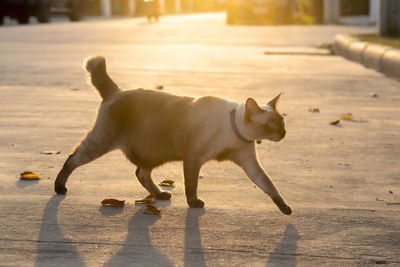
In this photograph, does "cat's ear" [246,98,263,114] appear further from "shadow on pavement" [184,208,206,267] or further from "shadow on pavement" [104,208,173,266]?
"shadow on pavement" [104,208,173,266]

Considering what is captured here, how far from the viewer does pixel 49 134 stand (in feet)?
22.7

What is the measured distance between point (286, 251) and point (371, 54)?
10924 millimetres

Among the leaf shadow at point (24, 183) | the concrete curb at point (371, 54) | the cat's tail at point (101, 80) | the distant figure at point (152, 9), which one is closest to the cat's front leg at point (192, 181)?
the cat's tail at point (101, 80)

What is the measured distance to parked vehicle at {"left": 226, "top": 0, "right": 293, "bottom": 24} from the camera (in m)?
33.2

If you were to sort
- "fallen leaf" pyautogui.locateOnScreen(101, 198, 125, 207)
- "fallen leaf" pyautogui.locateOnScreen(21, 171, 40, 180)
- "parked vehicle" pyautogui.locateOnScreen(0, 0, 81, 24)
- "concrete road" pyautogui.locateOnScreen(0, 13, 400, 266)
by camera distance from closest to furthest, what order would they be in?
"concrete road" pyautogui.locateOnScreen(0, 13, 400, 266) → "fallen leaf" pyautogui.locateOnScreen(101, 198, 125, 207) → "fallen leaf" pyautogui.locateOnScreen(21, 171, 40, 180) → "parked vehicle" pyautogui.locateOnScreen(0, 0, 81, 24)

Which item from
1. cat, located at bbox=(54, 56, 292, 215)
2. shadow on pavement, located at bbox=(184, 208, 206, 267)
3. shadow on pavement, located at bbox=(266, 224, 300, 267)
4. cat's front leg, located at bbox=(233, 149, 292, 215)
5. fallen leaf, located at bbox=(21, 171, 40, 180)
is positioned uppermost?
cat, located at bbox=(54, 56, 292, 215)

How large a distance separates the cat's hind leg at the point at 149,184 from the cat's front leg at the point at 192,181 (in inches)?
11.8

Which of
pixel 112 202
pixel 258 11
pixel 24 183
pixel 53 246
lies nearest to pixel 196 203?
pixel 112 202

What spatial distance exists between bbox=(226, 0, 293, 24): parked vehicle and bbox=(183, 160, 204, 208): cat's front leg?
93.2ft

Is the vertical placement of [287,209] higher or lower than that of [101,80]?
lower

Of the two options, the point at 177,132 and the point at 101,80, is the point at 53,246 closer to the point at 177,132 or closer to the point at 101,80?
the point at 177,132

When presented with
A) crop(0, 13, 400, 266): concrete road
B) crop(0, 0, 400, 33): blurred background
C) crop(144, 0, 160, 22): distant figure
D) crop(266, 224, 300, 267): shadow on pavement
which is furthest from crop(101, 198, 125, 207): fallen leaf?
crop(144, 0, 160, 22): distant figure

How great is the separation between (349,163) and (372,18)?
31585 millimetres

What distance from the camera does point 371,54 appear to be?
14.2 meters
